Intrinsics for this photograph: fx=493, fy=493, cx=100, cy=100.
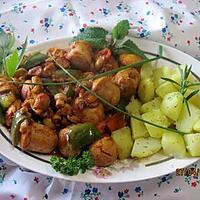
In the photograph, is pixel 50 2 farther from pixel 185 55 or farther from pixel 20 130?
pixel 20 130

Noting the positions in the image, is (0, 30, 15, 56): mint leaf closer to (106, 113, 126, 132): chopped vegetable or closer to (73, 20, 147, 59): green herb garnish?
(73, 20, 147, 59): green herb garnish

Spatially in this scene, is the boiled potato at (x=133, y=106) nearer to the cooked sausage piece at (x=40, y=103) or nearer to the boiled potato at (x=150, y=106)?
the boiled potato at (x=150, y=106)

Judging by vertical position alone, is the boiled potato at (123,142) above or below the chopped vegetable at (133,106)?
below

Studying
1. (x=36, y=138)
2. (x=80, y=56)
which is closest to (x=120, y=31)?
(x=80, y=56)

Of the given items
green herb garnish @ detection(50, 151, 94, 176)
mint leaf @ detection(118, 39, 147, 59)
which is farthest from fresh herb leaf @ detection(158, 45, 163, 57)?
green herb garnish @ detection(50, 151, 94, 176)

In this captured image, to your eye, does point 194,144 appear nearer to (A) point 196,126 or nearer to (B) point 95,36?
(A) point 196,126

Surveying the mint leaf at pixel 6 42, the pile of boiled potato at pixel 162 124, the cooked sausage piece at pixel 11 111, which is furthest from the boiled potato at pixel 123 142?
the mint leaf at pixel 6 42

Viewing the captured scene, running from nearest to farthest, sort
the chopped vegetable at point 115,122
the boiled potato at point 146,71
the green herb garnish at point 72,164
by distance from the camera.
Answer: the green herb garnish at point 72,164
the chopped vegetable at point 115,122
the boiled potato at point 146,71

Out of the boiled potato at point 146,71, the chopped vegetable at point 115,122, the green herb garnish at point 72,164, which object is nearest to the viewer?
the green herb garnish at point 72,164
